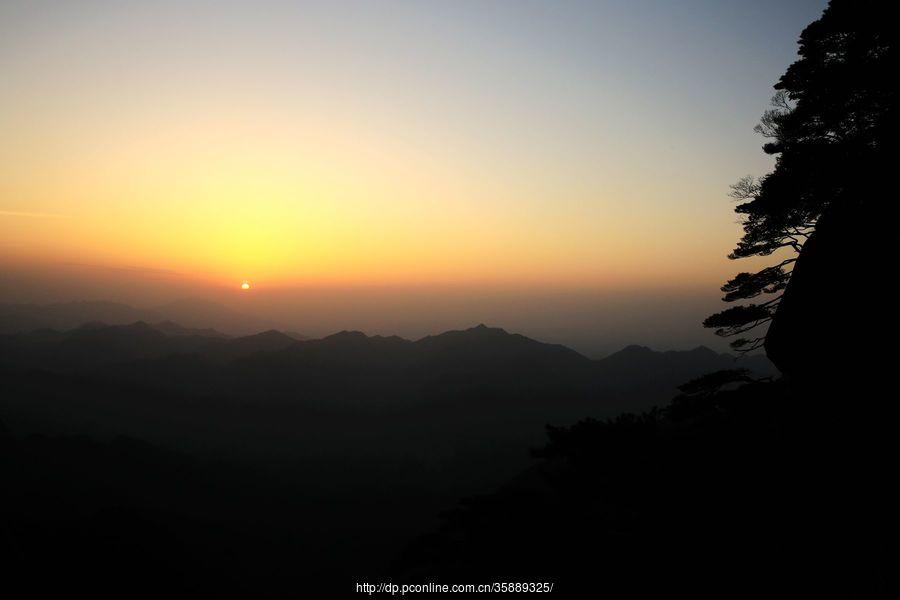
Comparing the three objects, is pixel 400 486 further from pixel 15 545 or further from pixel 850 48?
pixel 850 48

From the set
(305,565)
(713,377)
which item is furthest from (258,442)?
(713,377)

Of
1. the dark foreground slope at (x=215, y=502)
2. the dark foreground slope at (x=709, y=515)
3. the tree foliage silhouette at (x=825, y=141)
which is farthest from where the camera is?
the dark foreground slope at (x=215, y=502)

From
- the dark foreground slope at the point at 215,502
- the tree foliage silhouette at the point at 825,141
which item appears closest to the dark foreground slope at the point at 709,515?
the tree foliage silhouette at the point at 825,141

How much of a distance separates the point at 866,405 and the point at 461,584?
12467mm

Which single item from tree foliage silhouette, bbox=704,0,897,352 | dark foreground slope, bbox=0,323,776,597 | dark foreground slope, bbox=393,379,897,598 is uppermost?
tree foliage silhouette, bbox=704,0,897,352

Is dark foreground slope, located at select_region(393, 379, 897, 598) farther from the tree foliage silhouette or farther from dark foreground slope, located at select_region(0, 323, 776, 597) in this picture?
dark foreground slope, located at select_region(0, 323, 776, 597)

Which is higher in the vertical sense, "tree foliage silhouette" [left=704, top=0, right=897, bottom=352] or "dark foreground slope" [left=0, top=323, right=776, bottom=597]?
"tree foliage silhouette" [left=704, top=0, right=897, bottom=352]

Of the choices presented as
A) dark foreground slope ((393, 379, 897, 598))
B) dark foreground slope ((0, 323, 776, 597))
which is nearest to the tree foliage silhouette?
dark foreground slope ((393, 379, 897, 598))

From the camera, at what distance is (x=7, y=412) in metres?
174

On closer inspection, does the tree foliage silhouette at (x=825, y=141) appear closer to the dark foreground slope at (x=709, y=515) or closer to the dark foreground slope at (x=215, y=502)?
the dark foreground slope at (x=709, y=515)

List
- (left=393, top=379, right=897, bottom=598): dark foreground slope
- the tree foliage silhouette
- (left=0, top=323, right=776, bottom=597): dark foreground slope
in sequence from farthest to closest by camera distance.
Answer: (left=0, top=323, right=776, bottom=597): dark foreground slope, the tree foliage silhouette, (left=393, top=379, right=897, bottom=598): dark foreground slope

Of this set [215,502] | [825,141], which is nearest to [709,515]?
[825,141]

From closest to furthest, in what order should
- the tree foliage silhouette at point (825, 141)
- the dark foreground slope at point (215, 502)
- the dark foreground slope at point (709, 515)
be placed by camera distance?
the dark foreground slope at point (709, 515) → the tree foliage silhouette at point (825, 141) → the dark foreground slope at point (215, 502)

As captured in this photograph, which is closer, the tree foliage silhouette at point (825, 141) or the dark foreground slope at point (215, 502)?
the tree foliage silhouette at point (825, 141)
